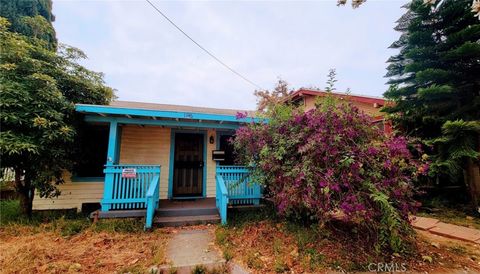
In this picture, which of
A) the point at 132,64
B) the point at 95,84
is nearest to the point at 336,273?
the point at 95,84

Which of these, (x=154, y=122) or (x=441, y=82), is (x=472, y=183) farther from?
(x=154, y=122)

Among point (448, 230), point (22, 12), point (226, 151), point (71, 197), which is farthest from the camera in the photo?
point (22, 12)

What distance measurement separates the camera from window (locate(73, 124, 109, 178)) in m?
5.05

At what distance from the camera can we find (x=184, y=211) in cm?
471

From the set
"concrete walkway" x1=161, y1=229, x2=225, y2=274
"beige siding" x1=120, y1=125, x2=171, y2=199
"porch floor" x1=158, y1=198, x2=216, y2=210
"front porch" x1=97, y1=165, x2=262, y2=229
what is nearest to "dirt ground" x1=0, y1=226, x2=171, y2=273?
"concrete walkway" x1=161, y1=229, x2=225, y2=274

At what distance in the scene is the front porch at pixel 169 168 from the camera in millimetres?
4383

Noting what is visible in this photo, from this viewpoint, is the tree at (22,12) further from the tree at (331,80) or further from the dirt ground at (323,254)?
the dirt ground at (323,254)

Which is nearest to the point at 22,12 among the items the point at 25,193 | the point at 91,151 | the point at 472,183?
the point at 91,151

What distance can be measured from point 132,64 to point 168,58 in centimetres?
235

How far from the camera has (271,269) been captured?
2.82 m

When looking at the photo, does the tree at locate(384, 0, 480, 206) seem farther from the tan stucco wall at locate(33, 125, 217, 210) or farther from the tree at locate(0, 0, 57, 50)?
the tree at locate(0, 0, 57, 50)

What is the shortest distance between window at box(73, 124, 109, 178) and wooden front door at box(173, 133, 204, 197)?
6.17ft

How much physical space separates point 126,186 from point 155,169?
2.26ft

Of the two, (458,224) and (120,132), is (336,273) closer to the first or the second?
(458,224)
